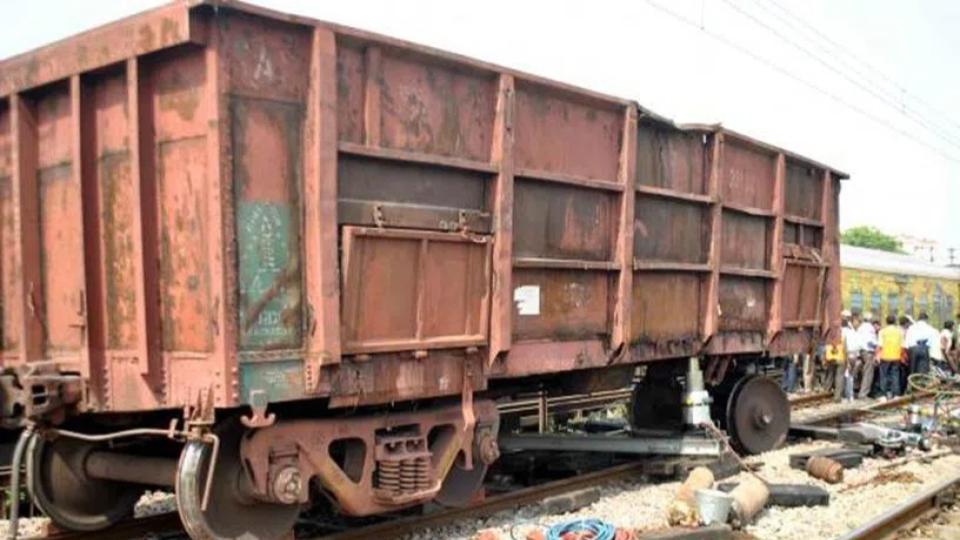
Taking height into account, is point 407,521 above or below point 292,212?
below

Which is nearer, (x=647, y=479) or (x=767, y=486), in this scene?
(x=767, y=486)

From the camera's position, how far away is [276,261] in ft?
15.9

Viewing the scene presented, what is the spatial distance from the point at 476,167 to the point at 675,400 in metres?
4.62

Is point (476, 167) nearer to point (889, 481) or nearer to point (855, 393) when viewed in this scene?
point (889, 481)

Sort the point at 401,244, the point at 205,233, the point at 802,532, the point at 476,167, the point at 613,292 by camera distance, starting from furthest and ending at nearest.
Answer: the point at 613,292 < the point at 802,532 < the point at 476,167 < the point at 401,244 < the point at 205,233

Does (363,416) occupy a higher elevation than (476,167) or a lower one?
lower

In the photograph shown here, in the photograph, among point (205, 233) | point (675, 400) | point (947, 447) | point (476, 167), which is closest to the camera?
point (205, 233)

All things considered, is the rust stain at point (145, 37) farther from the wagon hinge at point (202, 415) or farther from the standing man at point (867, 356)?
the standing man at point (867, 356)

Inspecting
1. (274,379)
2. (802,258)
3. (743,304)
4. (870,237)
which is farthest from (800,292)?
(870,237)

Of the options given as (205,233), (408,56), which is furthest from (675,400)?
(205,233)

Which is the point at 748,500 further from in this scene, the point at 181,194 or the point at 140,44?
the point at 140,44

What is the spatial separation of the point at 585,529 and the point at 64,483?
3500 mm

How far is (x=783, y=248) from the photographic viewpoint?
9.69 m

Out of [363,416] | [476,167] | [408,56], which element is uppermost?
[408,56]
